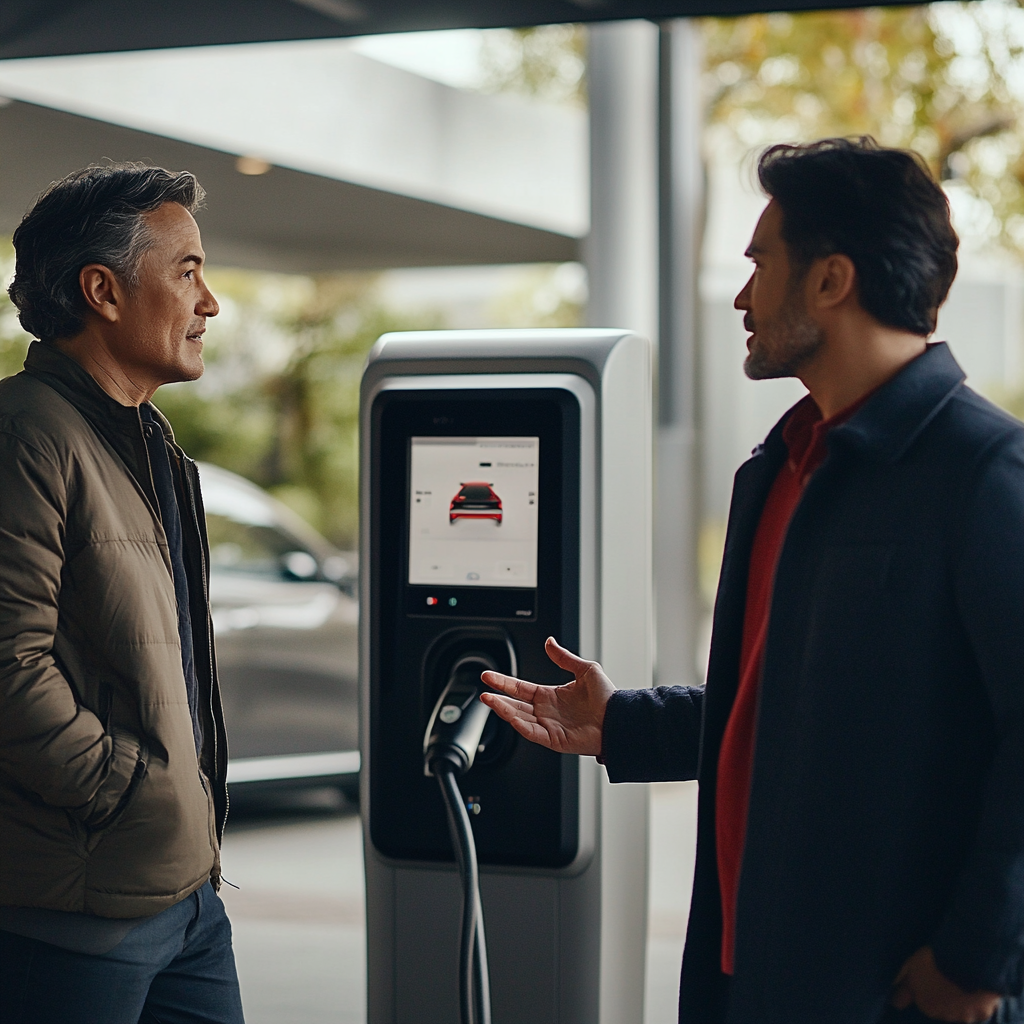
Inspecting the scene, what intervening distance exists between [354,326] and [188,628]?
1417 cm

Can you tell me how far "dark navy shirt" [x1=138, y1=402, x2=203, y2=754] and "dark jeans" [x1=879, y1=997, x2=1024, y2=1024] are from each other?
897 mm

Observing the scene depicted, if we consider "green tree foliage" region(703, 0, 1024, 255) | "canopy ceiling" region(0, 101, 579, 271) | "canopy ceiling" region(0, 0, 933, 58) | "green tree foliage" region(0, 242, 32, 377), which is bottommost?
"green tree foliage" region(0, 242, 32, 377)

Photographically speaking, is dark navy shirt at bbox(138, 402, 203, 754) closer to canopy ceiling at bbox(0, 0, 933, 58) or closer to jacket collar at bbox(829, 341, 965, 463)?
jacket collar at bbox(829, 341, 965, 463)

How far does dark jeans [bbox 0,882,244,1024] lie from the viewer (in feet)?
5.29

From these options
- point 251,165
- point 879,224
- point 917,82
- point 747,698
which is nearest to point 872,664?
point 747,698

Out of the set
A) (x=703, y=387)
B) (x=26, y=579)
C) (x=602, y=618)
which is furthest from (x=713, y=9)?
(x=703, y=387)

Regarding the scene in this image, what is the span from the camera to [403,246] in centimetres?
739

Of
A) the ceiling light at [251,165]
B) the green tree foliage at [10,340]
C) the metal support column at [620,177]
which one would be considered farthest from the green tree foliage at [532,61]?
the green tree foliage at [10,340]

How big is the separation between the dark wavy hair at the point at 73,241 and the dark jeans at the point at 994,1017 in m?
1.24

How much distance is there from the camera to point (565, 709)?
1.84 meters

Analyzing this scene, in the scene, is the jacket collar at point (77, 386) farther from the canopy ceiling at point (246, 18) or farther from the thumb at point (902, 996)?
the canopy ceiling at point (246, 18)

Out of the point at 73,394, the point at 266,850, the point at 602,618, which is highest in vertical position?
the point at 73,394

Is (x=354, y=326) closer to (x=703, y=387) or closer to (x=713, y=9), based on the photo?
(x=703, y=387)

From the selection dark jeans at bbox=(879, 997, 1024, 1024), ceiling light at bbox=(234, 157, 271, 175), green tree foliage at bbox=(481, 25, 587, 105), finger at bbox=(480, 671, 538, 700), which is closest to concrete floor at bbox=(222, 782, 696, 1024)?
finger at bbox=(480, 671, 538, 700)
